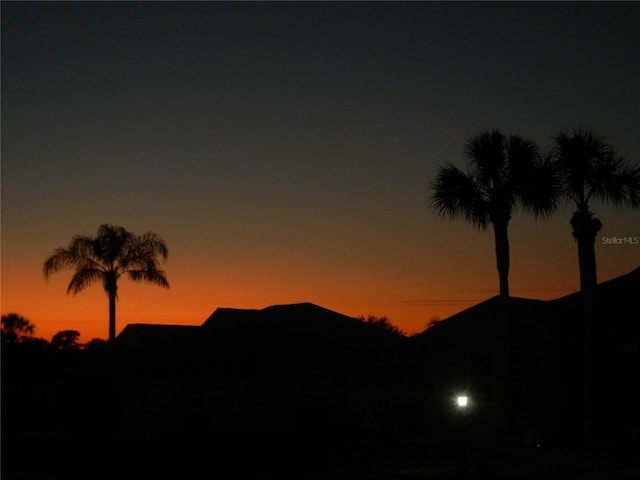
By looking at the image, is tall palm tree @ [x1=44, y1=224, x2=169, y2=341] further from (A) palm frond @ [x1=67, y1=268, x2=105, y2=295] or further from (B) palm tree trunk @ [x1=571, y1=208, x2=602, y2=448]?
(B) palm tree trunk @ [x1=571, y1=208, x2=602, y2=448]

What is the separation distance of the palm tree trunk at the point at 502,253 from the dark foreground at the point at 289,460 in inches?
196

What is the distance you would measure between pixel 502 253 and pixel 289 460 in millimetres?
9368

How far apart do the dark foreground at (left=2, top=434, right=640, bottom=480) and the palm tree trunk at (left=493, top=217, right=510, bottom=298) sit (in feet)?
16.3

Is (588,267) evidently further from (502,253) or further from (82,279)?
(82,279)

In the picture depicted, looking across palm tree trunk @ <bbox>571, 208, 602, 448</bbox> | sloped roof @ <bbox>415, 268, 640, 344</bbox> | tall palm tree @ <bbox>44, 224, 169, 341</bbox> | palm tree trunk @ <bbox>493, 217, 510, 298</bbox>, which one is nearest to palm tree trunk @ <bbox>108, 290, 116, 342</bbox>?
tall palm tree @ <bbox>44, 224, 169, 341</bbox>

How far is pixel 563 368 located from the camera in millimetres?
27312

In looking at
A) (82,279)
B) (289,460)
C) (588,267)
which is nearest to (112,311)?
(82,279)

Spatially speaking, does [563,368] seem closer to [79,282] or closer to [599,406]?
[599,406]

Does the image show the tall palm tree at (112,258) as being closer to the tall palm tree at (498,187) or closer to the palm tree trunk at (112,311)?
the palm tree trunk at (112,311)

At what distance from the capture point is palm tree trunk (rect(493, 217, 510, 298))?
25.7 m

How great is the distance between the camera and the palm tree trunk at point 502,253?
25672 mm

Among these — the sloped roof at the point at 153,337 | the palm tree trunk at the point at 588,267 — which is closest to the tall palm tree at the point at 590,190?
the palm tree trunk at the point at 588,267

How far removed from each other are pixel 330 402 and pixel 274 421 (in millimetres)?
2775

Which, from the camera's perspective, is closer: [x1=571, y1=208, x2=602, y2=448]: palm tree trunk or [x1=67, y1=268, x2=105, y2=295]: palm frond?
[x1=571, y1=208, x2=602, y2=448]: palm tree trunk
